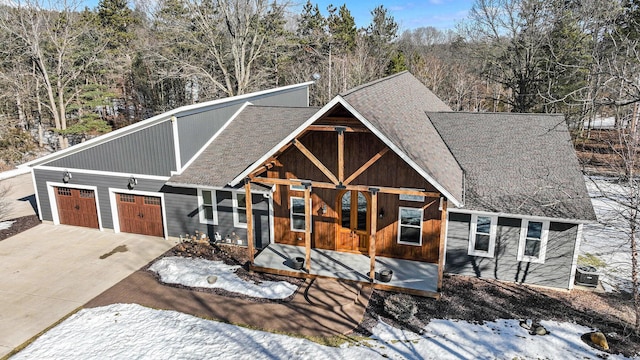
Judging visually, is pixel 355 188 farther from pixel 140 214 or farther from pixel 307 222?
pixel 140 214

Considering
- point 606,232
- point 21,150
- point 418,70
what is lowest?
point 606,232

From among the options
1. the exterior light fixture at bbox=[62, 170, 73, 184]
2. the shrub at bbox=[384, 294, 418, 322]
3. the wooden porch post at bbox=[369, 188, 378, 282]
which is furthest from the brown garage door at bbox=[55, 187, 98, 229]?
the shrub at bbox=[384, 294, 418, 322]

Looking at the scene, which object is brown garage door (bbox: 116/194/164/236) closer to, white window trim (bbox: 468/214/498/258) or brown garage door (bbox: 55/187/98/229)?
brown garage door (bbox: 55/187/98/229)

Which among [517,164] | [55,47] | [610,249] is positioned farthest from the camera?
[55,47]

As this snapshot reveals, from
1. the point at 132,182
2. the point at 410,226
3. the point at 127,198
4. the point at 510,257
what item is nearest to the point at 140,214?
the point at 127,198

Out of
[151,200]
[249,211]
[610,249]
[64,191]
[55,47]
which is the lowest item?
[610,249]

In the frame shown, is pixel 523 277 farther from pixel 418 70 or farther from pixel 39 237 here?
pixel 418 70

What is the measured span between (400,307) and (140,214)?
11.0m

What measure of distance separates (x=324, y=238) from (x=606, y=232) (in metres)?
12.3

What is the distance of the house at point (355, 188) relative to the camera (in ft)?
38.9

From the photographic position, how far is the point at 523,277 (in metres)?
12.5

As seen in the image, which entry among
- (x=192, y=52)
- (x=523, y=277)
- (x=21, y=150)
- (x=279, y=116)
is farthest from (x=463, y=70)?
(x=21, y=150)

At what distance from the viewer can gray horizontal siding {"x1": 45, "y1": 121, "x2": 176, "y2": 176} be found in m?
15.0

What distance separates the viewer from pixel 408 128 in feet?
42.7
